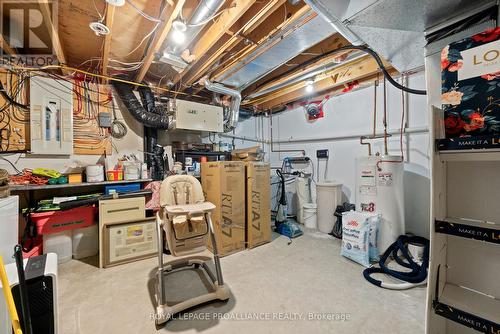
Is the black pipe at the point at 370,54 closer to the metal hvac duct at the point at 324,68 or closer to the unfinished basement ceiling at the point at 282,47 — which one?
the metal hvac duct at the point at 324,68

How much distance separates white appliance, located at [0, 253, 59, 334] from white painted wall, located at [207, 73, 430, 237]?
3606 mm

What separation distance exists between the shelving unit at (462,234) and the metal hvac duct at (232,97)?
103 inches

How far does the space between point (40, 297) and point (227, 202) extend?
1897 millimetres

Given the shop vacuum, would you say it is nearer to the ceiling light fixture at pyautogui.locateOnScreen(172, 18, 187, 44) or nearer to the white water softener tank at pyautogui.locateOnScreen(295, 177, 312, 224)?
the white water softener tank at pyautogui.locateOnScreen(295, 177, 312, 224)

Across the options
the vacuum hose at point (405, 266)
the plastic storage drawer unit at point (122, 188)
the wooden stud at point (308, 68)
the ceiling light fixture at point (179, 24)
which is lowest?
the vacuum hose at point (405, 266)

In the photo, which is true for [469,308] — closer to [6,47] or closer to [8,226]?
[8,226]

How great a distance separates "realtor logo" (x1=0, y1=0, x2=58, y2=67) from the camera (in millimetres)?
1765

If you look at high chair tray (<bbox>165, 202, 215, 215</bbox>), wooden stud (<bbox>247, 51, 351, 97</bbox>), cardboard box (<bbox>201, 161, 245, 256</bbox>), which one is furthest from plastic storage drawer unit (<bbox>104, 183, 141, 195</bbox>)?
wooden stud (<bbox>247, 51, 351, 97</bbox>)

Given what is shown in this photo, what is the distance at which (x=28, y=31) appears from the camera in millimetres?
2119

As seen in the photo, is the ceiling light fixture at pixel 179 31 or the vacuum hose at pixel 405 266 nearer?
the ceiling light fixture at pixel 179 31

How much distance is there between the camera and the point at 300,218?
4008mm

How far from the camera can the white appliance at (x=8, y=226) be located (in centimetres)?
171

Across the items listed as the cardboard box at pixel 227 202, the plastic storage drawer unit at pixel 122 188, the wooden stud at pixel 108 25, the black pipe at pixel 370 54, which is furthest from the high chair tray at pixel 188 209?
the black pipe at pixel 370 54

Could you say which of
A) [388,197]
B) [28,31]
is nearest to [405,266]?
[388,197]
